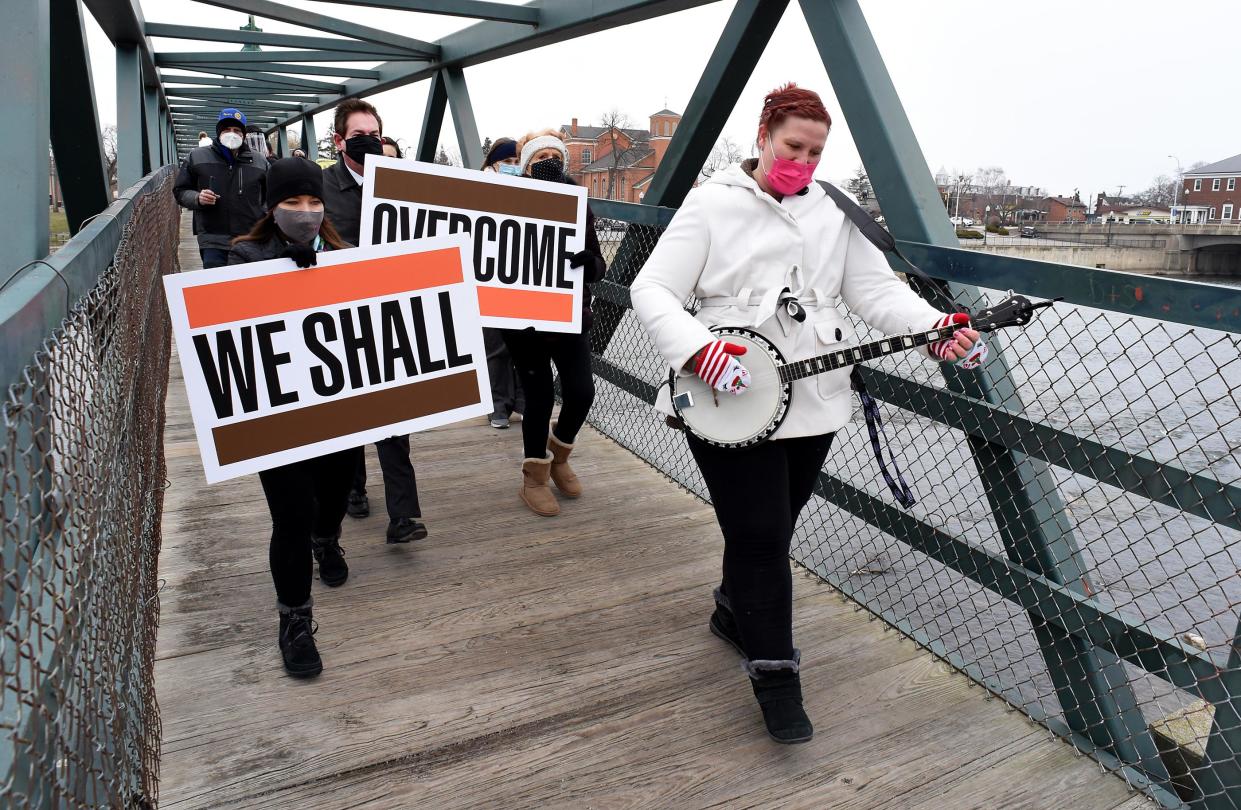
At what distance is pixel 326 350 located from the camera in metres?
2.77

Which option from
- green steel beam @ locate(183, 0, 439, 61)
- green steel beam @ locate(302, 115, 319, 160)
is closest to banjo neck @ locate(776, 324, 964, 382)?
green steel beam @ locate(183, 0, 439, 61)

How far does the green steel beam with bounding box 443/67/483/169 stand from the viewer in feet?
25.8

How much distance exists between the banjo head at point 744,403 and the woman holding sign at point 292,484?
126 cm

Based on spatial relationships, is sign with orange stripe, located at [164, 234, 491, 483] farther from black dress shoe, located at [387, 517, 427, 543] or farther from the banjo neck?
the banjo neck

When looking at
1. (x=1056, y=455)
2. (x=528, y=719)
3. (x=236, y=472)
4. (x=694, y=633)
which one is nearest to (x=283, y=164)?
(x=236, y=472)

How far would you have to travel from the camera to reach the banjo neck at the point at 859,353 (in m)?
2.21

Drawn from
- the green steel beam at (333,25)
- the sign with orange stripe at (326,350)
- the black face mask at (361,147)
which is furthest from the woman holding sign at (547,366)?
the green steel beam at (333,25)

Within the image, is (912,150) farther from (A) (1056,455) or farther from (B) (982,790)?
(B) (982,790)

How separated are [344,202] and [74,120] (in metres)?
2.70

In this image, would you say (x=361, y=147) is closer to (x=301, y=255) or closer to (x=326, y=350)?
(x=301, y=255)

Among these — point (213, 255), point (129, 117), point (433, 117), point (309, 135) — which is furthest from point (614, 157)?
point (213, 255)

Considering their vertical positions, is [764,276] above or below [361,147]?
below

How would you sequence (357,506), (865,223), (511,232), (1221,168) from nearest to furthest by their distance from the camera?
(865,223), (511,232), (357,506), (1221,168)

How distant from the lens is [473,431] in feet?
17.7
